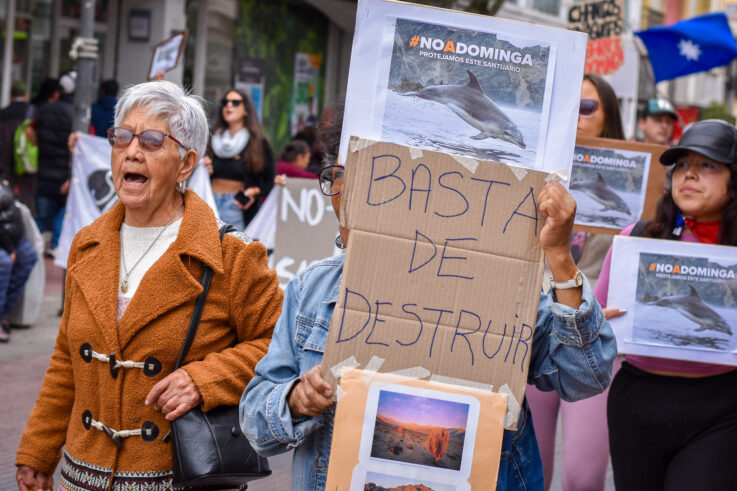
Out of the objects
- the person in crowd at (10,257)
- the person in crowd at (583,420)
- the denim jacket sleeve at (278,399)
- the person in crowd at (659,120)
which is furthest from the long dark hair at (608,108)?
the person in crowd at (10,257)

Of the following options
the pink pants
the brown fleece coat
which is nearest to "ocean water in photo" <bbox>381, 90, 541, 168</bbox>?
the brown fleece coat

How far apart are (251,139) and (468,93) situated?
6791mm

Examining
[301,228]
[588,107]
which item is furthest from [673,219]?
[301,228]

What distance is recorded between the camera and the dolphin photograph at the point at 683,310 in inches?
139

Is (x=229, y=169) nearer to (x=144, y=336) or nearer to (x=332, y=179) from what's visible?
(x=144, y=336)

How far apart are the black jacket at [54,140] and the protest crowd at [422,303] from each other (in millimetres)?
8681

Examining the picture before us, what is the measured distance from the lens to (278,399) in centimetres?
241

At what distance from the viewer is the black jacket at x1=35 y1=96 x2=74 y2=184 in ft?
40.0

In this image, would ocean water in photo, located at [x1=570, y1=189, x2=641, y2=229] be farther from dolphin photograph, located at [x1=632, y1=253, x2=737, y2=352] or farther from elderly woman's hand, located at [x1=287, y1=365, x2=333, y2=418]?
elderly woman's hand, located at [x1=287, y1=365, x2=333, y2=418]

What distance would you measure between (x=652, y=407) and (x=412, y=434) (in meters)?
1.71

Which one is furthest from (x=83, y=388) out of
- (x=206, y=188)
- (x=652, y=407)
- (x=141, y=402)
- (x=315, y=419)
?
(x=206, y=188)

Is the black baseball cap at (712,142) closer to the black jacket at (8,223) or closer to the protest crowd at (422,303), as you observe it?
the protest crowd at (422,303)

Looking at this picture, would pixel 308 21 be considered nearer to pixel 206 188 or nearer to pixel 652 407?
pixel 206 188

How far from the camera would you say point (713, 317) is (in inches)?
139
